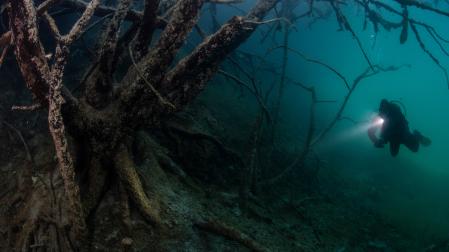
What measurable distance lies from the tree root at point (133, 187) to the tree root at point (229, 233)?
1.83ft

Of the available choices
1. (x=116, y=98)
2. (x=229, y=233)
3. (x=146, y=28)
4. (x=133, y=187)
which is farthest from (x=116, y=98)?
(x=229, y=233)

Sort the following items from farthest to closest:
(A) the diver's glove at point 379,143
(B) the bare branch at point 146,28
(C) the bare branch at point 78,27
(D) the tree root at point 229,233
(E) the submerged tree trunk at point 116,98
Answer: (A) the diver's glove at point 379,143 < (D) the tree root at point 229,233 < (B) the bare branch at point 146,28 < (E) the submerged tree trunk at point 116,98 < (C) the bare branch at point 78,27

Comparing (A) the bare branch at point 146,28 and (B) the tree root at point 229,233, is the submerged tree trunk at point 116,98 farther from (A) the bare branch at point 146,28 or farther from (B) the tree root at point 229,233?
(B) the tree root at point 229,233

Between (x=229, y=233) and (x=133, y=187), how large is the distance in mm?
1113

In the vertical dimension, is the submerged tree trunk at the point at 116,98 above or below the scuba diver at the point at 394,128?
below

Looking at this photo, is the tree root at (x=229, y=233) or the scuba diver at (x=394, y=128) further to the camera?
the scuba diver at (x=394, y=128)

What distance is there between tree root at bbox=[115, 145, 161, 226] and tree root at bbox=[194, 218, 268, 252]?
559 millimetres

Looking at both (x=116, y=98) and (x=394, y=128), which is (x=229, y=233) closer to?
(x=116, y=98)

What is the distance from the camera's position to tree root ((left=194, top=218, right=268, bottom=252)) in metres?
3.51

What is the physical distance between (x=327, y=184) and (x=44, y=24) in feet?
24.1

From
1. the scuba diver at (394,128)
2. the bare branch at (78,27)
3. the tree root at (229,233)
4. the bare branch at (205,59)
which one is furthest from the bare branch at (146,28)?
the scuba diver at (394,128)

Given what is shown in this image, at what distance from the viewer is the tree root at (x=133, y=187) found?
317 centimetres

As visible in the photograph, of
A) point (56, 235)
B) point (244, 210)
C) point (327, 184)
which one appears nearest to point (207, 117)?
point (244, 210)

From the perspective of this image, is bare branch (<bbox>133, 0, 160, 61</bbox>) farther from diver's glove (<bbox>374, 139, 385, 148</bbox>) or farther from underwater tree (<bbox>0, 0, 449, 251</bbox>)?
diver's glove (<bbox>374, 139, 385, 148</bbox>)
